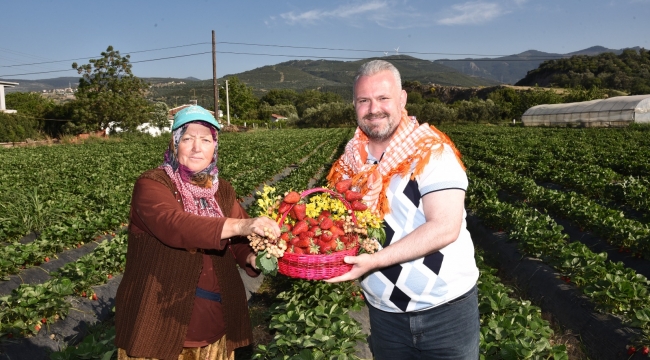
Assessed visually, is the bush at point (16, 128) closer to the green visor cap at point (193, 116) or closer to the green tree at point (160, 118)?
the green tree at point (160, 118)

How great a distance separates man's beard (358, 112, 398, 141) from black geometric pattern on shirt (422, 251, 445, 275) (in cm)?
64

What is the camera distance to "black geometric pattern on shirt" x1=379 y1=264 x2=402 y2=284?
7.73 feet

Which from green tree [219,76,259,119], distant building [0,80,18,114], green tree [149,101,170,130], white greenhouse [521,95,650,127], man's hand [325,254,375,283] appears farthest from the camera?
green tree [219,76,259,119]

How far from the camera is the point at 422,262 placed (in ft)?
7.60

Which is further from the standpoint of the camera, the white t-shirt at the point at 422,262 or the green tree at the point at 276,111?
the green tree at the point at 276,111

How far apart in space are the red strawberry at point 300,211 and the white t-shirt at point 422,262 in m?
0.40

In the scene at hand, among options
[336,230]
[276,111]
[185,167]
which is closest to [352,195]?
[336,230]

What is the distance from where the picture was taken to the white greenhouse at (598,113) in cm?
3662

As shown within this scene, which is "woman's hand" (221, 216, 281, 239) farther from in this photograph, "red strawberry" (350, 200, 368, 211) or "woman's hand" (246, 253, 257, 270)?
"woman's hand" (246, 253, 257, 270)

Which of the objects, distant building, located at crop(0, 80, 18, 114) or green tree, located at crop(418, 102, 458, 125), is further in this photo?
green tree, located at crop(418, 102, 458, 125)

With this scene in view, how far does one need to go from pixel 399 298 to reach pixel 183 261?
3.56 feet

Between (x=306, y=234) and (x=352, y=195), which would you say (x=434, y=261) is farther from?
(x=306, y=234)

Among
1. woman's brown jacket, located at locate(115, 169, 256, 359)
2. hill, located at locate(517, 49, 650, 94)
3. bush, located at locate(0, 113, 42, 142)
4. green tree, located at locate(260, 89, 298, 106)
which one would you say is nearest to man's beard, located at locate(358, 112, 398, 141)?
woman's brown jacket, located at locate(115, 169, 256, 359)

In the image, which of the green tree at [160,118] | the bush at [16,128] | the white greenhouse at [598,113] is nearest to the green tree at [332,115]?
the green tree at [160,118]
